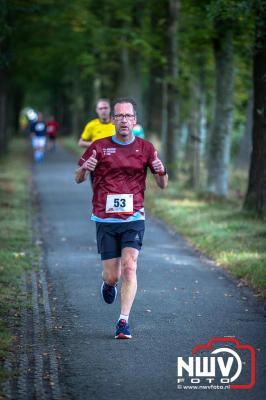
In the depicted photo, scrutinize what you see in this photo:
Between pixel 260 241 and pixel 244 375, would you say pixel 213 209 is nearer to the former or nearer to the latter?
pixel 260 241

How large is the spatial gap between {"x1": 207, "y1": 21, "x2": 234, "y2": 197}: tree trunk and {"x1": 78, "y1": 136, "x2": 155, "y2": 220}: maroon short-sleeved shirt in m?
12.3

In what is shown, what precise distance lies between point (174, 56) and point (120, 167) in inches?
749

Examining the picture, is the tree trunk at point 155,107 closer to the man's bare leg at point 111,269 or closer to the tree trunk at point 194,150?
the tree trunk at point 194,150

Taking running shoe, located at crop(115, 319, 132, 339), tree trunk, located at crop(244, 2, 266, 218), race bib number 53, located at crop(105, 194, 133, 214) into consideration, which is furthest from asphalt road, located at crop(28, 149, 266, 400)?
tree trunk, located at crop(244, 2, 266, 218)

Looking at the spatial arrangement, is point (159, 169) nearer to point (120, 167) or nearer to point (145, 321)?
point (120, 167)

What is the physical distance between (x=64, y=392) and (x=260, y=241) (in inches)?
317

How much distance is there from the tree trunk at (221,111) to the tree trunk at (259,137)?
11.3ft

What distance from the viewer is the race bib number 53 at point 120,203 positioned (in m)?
8.40

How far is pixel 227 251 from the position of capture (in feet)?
45.5

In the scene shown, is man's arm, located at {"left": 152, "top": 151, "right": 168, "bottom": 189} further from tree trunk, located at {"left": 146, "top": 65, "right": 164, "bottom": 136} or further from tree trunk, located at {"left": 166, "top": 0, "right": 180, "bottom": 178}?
tree trunk, located at {"left": 146, "top": 65, "right": 164, "bottom": 136}

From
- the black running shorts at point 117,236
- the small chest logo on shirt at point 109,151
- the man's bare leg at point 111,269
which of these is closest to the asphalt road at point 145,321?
the man's bare leg at point 111,269

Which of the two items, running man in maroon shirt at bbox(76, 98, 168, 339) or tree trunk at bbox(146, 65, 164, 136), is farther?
tree trunk at bbox(146, 65, 164, 136)

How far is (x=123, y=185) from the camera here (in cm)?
844

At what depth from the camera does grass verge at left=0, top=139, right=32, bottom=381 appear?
9206 mm
